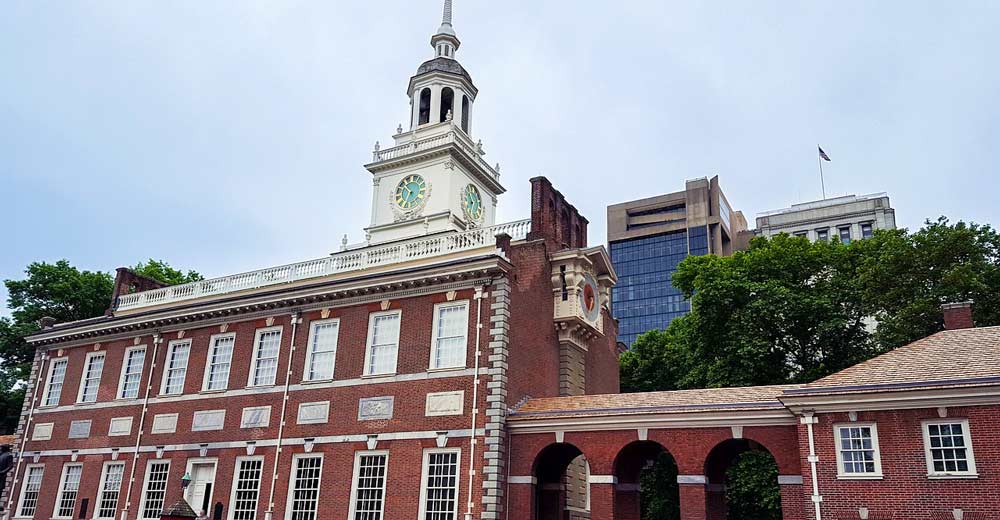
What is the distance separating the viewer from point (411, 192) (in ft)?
135

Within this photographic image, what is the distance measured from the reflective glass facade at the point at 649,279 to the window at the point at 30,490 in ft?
342

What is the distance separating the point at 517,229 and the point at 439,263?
3.76 m

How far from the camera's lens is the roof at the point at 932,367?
18.8 m

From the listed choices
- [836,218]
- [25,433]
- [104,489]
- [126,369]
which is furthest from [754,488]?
[836,218]

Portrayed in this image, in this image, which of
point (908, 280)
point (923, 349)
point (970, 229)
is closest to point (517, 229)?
point (923, 349)

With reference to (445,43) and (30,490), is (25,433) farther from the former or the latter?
(445,43)

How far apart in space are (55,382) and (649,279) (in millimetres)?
110386

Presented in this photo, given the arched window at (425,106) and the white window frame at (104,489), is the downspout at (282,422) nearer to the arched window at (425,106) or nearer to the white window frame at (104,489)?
the white window frame at (104,489)

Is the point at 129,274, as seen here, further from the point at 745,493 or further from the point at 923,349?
the point at 923,349

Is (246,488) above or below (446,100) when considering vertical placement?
below

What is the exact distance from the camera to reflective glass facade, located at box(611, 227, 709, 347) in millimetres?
133250

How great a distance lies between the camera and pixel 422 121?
43.6 m

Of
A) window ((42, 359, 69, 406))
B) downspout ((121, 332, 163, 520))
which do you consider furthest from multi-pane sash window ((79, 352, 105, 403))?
downspout ((121, 332, 163, 520))

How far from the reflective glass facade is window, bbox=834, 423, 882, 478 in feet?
367
